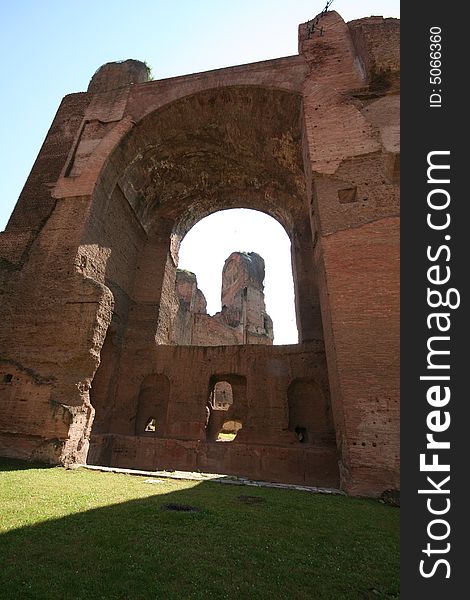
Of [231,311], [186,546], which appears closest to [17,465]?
[186,546]

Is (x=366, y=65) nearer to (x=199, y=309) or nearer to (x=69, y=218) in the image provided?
(x=69, y=218)

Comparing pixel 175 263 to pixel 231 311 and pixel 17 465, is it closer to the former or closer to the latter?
pixel 17 465

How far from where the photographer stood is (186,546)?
2.95 meters

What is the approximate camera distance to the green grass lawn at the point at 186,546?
227 cm

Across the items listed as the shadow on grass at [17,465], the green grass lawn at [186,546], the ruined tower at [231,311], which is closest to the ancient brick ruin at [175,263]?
→ the shadow on grass at [17,465]

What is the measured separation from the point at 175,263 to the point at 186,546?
12.8 meters

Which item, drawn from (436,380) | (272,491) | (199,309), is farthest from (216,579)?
(199,309)

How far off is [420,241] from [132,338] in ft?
35.4

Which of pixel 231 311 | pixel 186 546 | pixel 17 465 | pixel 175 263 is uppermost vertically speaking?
pixel 231 311

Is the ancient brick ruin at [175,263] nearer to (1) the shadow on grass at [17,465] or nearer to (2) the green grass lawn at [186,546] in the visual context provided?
(1) the shadow on grass at [17,465]

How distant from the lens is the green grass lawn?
2.27 m

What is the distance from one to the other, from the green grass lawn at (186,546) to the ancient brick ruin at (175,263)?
240cm

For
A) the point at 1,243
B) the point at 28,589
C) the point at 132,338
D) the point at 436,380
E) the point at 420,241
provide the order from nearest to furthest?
the point at 28,589, the point at 436,380, the point at 420,241, the point at 1,243, the point at 132,338

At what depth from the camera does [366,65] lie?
31.2 feet
